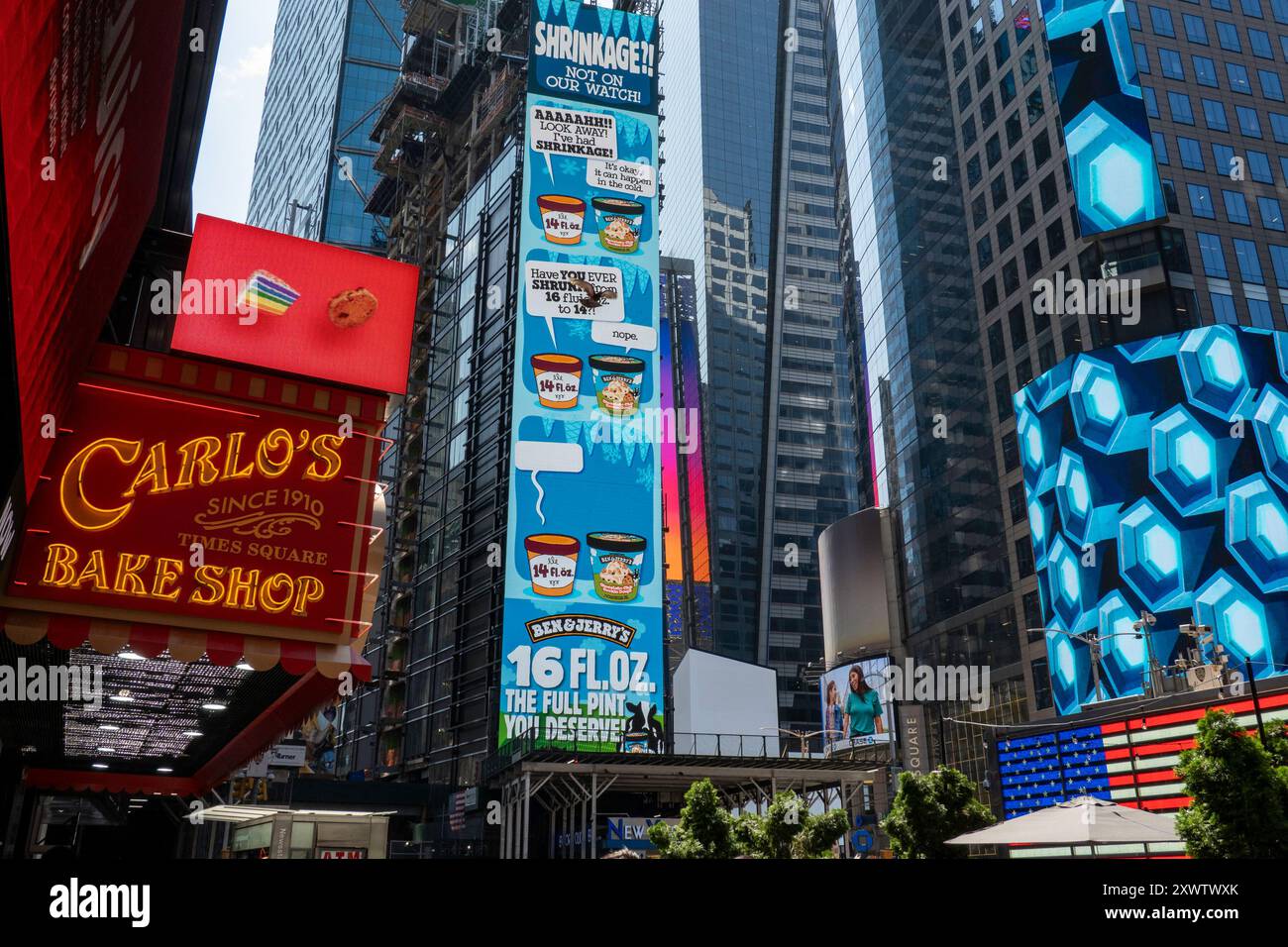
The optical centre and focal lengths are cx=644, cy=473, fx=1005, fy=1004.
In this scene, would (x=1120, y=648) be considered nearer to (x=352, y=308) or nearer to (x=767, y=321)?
(x=352, y=308)

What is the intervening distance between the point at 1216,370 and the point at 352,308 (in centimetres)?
5949

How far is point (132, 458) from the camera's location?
10.7 m

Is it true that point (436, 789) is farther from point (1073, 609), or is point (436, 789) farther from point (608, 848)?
point (1073, 609)

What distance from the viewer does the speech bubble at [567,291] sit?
59406mm

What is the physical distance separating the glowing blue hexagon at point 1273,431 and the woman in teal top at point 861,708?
36796 mm

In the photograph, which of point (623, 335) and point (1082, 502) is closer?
point (623, 335)

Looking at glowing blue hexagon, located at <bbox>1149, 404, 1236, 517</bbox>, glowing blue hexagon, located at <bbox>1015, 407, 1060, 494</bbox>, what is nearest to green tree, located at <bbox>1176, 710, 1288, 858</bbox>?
glowing blue hexagon, located at <bbox>1149, 404, 1236, 517</bbox>

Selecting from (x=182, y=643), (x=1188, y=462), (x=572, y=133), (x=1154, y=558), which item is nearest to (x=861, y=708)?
(x=1154, y=558)

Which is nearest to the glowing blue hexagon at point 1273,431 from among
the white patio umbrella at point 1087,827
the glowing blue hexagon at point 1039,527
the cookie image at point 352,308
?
the glowing blue hexagon at point 1039,527

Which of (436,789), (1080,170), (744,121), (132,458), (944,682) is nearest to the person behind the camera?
(132,458)

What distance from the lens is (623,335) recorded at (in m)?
59.8
